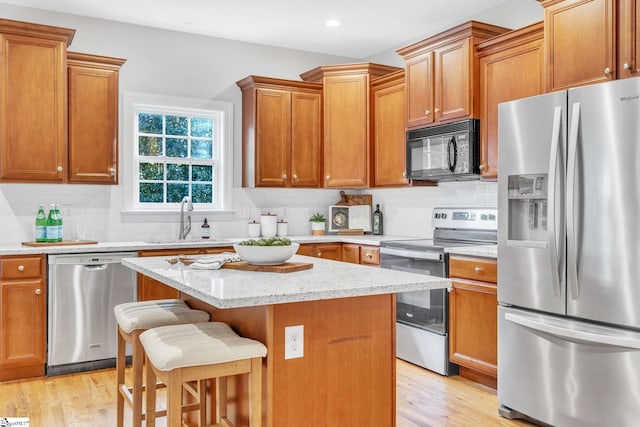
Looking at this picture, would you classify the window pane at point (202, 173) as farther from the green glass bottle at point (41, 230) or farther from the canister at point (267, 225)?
the green glass bottle at point (41, 230)

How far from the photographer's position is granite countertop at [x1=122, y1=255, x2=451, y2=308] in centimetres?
177

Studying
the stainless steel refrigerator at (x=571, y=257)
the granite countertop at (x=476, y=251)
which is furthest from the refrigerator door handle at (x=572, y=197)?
the granite countertop at (x=476, y=251)

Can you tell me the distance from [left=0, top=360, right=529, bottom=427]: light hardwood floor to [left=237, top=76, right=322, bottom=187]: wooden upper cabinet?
6.91ft

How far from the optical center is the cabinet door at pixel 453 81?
12.8ft

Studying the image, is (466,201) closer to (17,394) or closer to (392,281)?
(392,281)

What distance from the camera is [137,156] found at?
189 inches

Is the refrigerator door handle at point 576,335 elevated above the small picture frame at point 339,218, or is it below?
below

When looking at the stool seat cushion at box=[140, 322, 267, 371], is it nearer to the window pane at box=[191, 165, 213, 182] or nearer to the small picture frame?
the window pane at box=[191, 165, 213, 182]

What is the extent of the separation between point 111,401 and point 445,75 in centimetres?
325

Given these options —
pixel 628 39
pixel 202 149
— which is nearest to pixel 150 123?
pixel 202 149

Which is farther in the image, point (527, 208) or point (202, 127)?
point (202, 127)

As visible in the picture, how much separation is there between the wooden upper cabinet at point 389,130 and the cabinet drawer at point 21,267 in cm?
286

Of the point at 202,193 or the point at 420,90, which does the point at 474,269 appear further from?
the point at 202,193

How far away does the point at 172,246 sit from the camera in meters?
4.21
